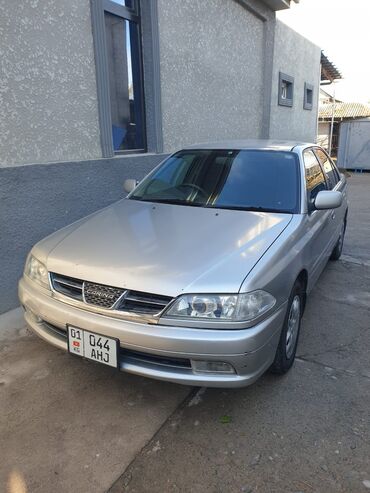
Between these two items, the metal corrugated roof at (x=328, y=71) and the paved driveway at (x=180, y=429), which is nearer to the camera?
the paved driveway at (x=180, y=429)

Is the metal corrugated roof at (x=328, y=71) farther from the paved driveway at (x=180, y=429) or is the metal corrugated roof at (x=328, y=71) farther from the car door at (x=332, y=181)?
the paved driveway at (x=180, y=429)

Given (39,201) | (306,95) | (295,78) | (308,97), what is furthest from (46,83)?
(308,97)

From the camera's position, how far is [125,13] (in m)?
5.23

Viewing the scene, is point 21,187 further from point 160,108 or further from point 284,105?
point 284,105

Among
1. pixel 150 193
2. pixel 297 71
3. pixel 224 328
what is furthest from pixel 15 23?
pixel 297 71

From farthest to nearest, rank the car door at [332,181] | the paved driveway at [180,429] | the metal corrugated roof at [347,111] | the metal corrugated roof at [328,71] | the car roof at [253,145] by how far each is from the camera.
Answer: the metal corrugated roof at [347,111] → the metal corrugated roof at [328,71] → the car door at [332,181] → the car roof at [253,145] → the paved driveway at [180,429]

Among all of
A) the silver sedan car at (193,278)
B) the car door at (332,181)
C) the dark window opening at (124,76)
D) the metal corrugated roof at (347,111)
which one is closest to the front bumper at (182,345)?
the silver sedan car at (193,278)

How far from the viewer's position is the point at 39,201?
4008 millimetres

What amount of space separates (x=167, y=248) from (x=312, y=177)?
68.6 inches

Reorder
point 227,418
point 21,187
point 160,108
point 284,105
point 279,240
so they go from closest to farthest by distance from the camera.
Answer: point 227,418 → point 279,240 → point 21,187 → point 160,108 → point 284,105

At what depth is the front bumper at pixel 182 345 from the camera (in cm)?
201

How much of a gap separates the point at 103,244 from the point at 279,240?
44.2 inches

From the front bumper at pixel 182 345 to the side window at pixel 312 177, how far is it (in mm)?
1240

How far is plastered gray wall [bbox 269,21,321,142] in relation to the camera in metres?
9.88
